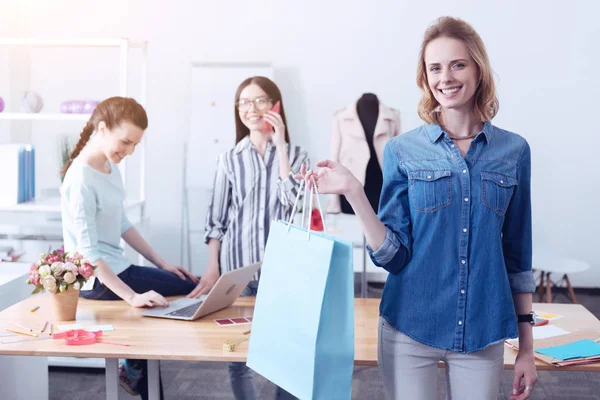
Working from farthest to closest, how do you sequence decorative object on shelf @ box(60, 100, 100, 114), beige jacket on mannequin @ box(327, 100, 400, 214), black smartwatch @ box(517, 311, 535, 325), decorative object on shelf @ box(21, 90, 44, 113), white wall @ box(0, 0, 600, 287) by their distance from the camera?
white wall @ box(0, 0, 600, 287), beige jacket on mannequin @ box(327, 100, 400, 214), decorative object on shelf @ box(21, 90, 44, 113), decorative object on shelf @ box(60, 100, 100, 114), black smartwatch @ box(517, 311, 535, 325)

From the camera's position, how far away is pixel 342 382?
1.46 m

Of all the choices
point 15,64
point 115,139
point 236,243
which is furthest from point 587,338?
point 15,64

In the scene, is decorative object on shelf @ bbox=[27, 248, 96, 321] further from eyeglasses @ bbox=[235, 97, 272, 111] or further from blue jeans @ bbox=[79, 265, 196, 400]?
eyeglasses @ bbox=[235, 97, 272, 111]

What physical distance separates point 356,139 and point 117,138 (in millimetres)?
2343

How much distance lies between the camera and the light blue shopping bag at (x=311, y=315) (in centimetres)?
142

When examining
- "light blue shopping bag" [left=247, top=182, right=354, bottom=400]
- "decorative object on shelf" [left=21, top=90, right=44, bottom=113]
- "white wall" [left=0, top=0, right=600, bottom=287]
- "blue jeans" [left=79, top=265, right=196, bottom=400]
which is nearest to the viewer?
"light blue shopping bag" [left=247, top=182, right=354, bottom=400]

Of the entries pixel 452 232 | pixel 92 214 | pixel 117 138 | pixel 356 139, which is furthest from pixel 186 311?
pixel 356 139

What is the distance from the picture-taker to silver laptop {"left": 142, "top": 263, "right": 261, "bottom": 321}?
215 cm

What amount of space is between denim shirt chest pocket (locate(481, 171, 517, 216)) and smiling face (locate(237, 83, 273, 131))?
1.24 metres

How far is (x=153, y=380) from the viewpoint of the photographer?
220 centimetres

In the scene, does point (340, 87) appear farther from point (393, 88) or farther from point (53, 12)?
point (53, 12)

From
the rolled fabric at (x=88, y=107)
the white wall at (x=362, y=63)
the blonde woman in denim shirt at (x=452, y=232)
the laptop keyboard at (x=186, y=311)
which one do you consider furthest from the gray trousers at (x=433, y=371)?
the white wall at (x=362, y=63)

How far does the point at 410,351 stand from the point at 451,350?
88mm

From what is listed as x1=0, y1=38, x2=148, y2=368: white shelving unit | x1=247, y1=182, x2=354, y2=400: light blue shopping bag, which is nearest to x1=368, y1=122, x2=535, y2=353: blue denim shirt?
x1=247, y1=182, x2=354, y2=400: light blue shopping bag
